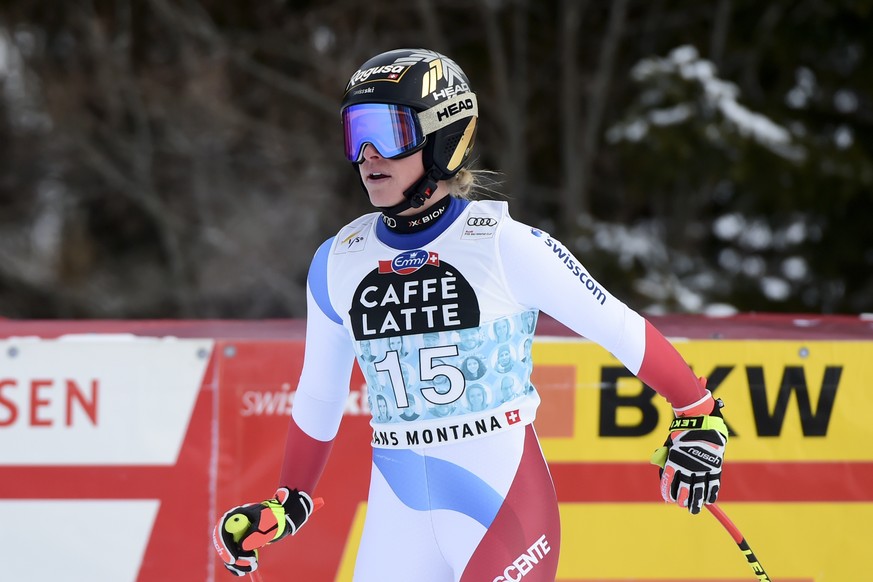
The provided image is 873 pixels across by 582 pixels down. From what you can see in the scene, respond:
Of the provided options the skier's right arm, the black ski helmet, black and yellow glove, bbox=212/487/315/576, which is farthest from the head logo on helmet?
black and yellow glove, bbox=212/487/315/576

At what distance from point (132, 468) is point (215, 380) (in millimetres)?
403

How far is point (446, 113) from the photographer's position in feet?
9.16

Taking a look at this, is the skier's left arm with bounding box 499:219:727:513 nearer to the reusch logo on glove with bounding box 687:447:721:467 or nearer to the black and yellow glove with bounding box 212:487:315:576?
the reusch logo on glove with bounding box 687:447:721:467

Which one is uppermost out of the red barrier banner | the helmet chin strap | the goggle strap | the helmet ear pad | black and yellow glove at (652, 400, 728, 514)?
the goggle strap

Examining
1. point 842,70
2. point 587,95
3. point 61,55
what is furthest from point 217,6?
point 842,70

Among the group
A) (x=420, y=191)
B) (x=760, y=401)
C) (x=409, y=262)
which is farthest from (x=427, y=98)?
(x=760, y=401)

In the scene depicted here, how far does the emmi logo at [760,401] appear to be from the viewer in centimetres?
378

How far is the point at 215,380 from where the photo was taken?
3.79m

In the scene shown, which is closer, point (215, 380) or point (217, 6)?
point (215, 380)

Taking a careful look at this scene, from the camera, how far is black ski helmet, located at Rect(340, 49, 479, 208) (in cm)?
275

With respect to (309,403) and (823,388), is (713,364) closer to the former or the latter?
(823,388)

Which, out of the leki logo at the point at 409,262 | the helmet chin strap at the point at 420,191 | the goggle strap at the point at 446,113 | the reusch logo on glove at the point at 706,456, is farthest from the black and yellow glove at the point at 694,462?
the goggle strap at the point at 446,113

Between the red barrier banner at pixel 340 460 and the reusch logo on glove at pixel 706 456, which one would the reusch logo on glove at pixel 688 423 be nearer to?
the reusch logo on glove at pixel 706 456

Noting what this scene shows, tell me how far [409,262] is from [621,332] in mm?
550
